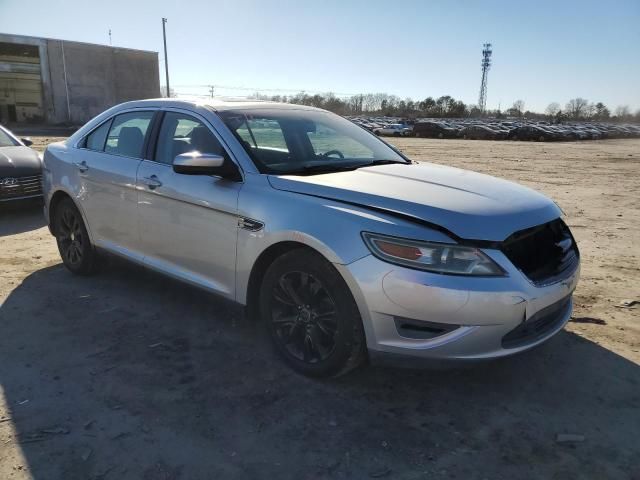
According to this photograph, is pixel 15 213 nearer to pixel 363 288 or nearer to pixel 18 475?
pixel 18 475

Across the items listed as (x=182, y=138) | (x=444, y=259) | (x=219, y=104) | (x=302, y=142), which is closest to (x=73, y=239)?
(x=182, y=138)

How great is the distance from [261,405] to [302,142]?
203 centimetres

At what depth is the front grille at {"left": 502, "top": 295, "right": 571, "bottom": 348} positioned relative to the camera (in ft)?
9.27

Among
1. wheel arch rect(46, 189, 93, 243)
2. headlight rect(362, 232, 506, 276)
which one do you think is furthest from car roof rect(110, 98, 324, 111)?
headlight rect(362, 232, 506, 276)

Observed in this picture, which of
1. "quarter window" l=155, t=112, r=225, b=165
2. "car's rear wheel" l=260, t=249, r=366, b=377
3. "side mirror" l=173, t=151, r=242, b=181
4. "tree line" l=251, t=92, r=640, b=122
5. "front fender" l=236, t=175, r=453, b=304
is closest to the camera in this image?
"front fender" l=236, t=175, r=453, b=304

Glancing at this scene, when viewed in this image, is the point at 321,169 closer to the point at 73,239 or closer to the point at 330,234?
the point at 330,234

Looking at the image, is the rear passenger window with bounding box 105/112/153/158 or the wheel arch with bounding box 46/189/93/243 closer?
the rear passenger window with bounding box 105/112/153/158

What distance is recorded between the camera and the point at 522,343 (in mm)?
2889

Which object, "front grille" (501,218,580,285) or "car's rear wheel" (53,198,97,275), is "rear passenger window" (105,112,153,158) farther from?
"front grille" (501,218,580,285)

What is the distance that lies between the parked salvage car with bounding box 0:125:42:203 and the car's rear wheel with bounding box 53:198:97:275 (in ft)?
10.2

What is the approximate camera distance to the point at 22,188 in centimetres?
788

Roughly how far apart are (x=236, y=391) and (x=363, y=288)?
1033mm

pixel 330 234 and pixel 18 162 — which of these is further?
pixel 18 162

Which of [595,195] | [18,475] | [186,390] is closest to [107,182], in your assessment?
[186,390]
